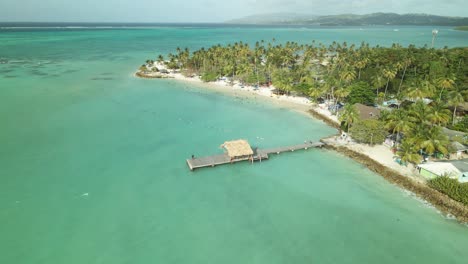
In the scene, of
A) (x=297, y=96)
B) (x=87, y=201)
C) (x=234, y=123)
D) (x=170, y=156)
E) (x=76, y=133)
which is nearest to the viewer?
(x=87, y=201)

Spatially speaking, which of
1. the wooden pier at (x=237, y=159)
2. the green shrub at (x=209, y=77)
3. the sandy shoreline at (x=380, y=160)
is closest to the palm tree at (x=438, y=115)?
the sandy shoreline at (x=380, y=160)

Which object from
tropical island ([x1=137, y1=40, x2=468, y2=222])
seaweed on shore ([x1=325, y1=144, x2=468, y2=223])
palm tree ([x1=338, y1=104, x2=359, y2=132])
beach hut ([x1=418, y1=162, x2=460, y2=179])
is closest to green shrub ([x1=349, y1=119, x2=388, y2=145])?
tropical island ([x1=137, y1=40, x2=468, y2=222])

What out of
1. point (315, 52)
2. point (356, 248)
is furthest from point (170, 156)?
point (315, 52)

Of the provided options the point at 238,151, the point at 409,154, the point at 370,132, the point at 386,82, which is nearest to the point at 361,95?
the point at 386,82

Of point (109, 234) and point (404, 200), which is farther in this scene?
point (404, 200)

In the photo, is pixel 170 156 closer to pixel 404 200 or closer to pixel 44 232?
pixel 44 232

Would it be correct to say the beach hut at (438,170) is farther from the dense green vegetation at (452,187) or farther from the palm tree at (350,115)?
the palm tree at (350,115)
